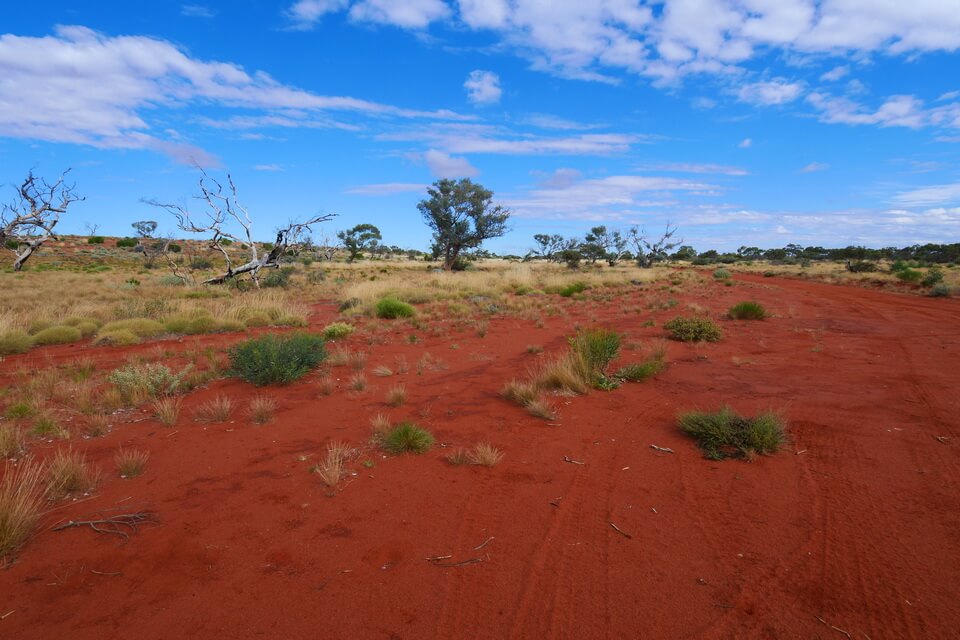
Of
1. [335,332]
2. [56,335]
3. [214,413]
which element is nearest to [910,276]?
[335,332]

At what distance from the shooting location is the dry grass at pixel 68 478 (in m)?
4.01

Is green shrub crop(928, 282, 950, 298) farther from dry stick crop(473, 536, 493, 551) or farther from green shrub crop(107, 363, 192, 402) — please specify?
green shrub crop(107, 363, 192, 402)

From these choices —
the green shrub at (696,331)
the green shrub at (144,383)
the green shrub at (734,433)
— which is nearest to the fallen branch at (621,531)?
the green shrub at (734,433)

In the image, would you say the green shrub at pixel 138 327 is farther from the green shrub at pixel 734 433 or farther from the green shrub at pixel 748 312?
the green shrub at pixel 748 312

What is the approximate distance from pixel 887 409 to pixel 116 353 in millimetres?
13301

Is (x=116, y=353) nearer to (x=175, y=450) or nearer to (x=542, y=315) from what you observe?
(x=175, y=450)

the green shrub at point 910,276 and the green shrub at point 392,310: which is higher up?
the green shrub at point 910,276

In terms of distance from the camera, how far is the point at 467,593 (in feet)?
9.44

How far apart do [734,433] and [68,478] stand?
20.8ft

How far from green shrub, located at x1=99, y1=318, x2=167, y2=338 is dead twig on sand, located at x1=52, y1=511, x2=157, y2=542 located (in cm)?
930

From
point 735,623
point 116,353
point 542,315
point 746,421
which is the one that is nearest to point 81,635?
point 735,623

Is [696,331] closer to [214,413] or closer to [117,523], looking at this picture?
[214,413]

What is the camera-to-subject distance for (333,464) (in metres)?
4.36

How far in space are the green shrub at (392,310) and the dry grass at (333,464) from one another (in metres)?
9.70
